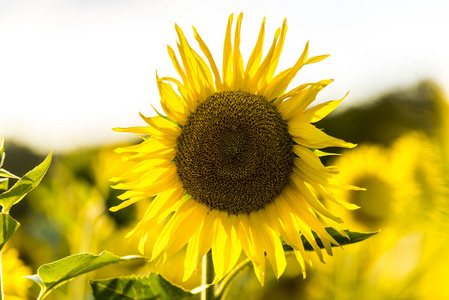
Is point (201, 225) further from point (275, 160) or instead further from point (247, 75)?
point (247, 75)

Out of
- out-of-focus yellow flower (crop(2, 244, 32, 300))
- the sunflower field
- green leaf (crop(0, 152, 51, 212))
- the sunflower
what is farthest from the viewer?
out-of-focus yellow flower (crop(2, 244, 32, 300))

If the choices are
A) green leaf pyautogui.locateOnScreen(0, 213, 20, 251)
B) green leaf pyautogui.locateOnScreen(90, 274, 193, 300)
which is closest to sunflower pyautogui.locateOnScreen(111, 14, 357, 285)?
green leaf pyautogui.locateOnScreen(90, 274, 193, 300)

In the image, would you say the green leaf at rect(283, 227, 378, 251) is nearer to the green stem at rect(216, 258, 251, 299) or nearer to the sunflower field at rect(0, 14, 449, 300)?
the sunflower field at rect(0, 14, 449, 300)

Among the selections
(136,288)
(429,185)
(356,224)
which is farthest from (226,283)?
(356,224)

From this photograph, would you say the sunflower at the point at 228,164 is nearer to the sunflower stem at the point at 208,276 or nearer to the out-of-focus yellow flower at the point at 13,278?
the sunflower stem at the point at 208,276

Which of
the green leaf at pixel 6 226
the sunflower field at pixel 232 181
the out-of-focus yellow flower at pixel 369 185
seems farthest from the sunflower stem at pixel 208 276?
the out-of-focus yellow flower at pixel 369 185

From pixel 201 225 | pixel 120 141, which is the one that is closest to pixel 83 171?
pixel 120 141

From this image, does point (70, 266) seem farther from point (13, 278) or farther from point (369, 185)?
point (369, 185)
